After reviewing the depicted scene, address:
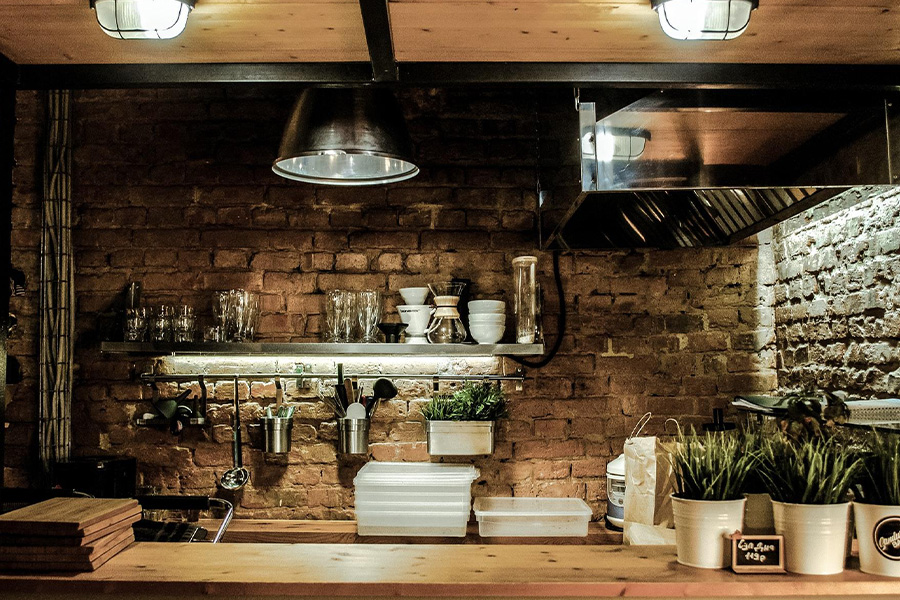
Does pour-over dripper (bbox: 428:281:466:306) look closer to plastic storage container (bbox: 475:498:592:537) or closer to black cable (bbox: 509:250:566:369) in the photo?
black cable (bbox: 509:250:566:369)

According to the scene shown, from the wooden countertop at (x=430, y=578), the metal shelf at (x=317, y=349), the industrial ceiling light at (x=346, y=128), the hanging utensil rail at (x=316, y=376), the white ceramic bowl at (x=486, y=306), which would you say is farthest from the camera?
the hanging utensil rail at (x=316, y=376)

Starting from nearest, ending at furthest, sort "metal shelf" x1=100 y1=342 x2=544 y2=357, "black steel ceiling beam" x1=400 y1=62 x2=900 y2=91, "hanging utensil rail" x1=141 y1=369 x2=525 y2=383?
"black steel ceiling beam" x1=400 y1=62 x2=900 y2=91
"metal shelf" x1=100 y1=342 x2=544 y2=357
"hanging utensil rail" x1=141 y1=369 x2=525 y2=383

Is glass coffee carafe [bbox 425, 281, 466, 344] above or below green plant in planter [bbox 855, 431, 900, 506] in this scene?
above

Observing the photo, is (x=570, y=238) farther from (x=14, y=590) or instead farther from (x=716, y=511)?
(x=14, y=590)

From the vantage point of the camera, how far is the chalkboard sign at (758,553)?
1641 mm

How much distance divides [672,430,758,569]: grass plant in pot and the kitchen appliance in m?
1.50

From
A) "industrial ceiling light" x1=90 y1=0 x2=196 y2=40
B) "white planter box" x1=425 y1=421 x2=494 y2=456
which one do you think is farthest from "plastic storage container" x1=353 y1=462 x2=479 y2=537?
"industrial ceiling light" x1=90 y1=0 x2=196 y2=40

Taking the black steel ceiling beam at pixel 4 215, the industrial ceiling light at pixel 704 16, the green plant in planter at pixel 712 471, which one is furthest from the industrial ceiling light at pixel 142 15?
the green plant in planter at pixel 712 471

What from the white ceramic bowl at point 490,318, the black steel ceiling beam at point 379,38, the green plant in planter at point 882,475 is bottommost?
the green plant in planter at point 882,475

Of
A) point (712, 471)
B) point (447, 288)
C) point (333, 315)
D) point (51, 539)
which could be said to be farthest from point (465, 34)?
point (333, 315)

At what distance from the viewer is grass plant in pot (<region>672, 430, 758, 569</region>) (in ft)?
5.41

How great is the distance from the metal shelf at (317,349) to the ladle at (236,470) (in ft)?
0.91

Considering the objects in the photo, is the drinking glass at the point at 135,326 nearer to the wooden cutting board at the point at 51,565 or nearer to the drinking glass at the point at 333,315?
the drinking glass at the point at 333,315

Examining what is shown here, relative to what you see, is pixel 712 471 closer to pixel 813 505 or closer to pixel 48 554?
pixel 813 505
